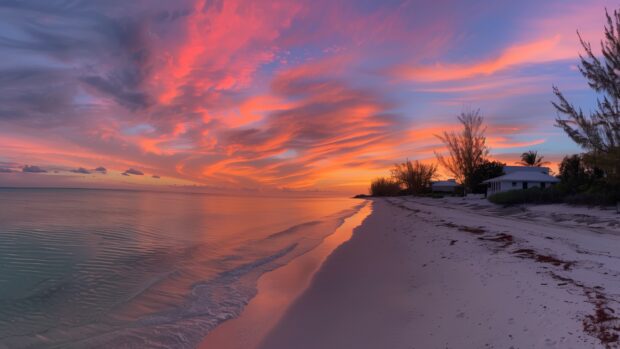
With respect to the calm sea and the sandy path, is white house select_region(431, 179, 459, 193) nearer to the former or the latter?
the calm sea

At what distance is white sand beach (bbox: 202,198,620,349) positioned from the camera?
4.13 meters

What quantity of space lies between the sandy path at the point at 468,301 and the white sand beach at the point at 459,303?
0.05 feet

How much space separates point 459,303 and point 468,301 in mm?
150

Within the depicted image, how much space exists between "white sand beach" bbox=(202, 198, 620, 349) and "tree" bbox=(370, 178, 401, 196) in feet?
355

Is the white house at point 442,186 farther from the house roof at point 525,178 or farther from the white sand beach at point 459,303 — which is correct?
the white sand beach at point 459,303

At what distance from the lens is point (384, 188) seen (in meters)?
123

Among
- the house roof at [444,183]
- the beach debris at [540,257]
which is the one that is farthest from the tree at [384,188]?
the beach debris at [540,257]

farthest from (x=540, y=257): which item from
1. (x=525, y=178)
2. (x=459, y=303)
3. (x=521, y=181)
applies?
(x=525, y=178)

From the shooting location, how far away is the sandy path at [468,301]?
411 centimetres

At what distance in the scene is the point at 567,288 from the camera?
5.34 m

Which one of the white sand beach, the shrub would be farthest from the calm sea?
the shrub

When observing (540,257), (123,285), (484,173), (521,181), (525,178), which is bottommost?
(123,285)

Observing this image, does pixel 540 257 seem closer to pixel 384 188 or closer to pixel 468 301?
pixel 468 301

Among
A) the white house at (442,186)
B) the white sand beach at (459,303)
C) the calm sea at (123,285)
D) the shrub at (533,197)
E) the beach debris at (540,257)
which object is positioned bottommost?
the calm sea at (123,285)
